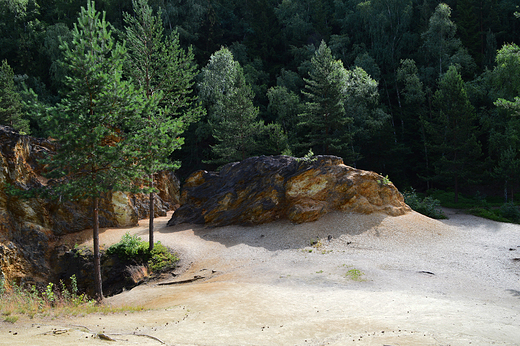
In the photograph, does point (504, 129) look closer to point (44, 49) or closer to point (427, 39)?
point (427, 39)

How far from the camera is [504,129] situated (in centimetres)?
2984

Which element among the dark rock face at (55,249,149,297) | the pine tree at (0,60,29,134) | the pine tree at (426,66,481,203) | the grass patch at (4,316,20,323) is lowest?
the dark rock face at (55,249,149,297)

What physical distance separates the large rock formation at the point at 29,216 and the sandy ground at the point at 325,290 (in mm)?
1001

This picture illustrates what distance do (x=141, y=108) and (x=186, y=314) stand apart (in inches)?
252

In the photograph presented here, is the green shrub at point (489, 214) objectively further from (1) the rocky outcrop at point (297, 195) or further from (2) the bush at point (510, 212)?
(1) the rocky outcrop at point (297, 195)

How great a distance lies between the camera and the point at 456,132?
24703 millimetres

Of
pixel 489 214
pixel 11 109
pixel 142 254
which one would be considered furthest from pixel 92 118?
pixel 11 109

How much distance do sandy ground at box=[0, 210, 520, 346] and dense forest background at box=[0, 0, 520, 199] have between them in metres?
11.2

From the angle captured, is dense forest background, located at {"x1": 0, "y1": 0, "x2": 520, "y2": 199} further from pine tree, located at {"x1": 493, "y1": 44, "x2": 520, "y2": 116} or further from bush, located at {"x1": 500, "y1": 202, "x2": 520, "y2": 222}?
bush, located at {"x1": 500, "y1": 202, "x2": 520, "y2": 222}

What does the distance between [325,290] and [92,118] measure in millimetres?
8402

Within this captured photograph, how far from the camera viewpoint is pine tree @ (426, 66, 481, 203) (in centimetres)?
2452

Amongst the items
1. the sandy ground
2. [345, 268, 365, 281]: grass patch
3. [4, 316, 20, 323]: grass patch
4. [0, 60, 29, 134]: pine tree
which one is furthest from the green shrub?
[0, 60, 29, 134]: pine tree

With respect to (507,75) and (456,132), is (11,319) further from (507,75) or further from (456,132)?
(507,75)

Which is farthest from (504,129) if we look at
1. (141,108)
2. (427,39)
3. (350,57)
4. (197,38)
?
(197,38)
